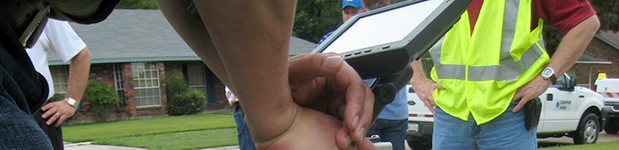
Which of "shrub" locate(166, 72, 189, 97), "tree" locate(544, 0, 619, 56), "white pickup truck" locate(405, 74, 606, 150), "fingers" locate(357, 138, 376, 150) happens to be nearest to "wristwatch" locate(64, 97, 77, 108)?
"fingers" locate(357, 138, 376, 150)

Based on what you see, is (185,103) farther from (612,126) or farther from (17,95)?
(17,95)

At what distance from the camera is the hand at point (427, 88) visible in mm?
2545

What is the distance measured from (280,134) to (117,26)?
79.4ft

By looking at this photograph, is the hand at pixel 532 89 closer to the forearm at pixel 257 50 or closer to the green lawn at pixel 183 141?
the forearm at pixel 257 50

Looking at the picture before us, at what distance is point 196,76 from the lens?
22.3m

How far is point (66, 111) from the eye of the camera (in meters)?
2.79

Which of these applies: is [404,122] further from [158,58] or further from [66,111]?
[158,58]

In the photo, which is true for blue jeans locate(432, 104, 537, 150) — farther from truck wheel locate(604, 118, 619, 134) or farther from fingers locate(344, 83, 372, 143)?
truck wheel locate(604, 118, 619, 134)

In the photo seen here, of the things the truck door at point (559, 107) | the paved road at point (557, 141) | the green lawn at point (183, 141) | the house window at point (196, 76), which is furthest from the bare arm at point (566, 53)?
the house window at point (196, 76)

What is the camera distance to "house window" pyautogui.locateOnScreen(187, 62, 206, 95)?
2217 cm

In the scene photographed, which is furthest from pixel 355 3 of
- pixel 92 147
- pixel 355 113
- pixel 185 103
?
pixel 185 103

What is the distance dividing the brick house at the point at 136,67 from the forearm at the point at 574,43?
1831cm

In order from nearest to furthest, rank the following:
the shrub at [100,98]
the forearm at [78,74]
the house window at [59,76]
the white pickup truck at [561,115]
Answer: the forearm at [78,74], the white pickup truck at [561,115], the shrub at [100,98], the house window at [59,76]

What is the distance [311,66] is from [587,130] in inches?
410
